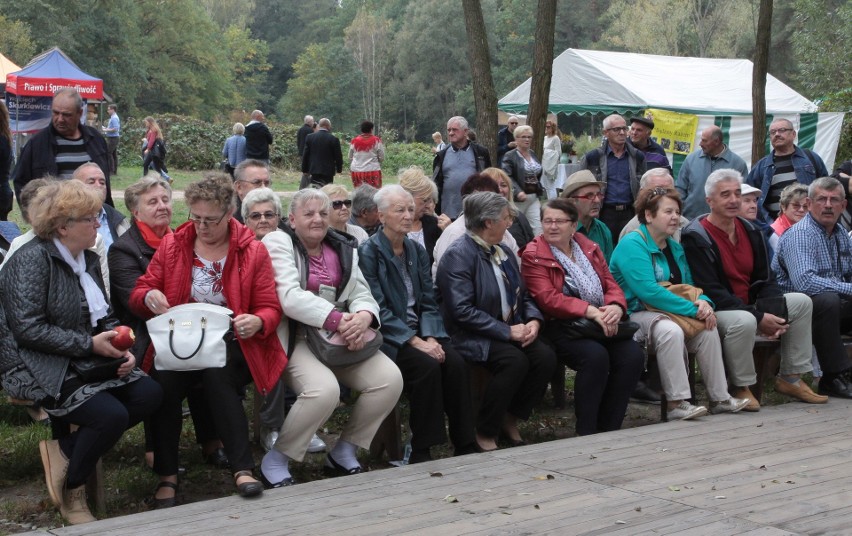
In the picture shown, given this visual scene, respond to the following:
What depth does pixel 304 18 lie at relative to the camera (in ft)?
287

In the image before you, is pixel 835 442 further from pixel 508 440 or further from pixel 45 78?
pixel 45 78

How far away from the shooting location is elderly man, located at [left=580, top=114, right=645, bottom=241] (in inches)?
343

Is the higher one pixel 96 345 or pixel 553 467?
pixel 96 345

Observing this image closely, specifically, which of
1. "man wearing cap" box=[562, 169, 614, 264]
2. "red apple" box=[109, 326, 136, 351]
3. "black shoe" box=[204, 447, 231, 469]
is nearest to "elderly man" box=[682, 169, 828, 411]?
"man wearing cap" box=[562, 169, 614, 264]

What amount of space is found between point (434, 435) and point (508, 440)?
764 millimetres

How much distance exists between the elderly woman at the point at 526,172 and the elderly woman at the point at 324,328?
4.95m

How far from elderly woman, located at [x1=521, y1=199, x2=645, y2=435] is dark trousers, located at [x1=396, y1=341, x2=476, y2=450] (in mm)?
766

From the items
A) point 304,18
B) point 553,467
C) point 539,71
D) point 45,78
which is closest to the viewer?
point 553,467

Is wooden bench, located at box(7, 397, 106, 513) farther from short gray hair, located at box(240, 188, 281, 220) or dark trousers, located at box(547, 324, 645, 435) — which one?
dark trousers, located at box(547, 324, 645, 435)

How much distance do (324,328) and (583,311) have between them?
1684 mm

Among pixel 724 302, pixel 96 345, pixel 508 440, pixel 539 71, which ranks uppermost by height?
pixel 539 71

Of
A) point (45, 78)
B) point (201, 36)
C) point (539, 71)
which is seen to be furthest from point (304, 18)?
point (539, 71)

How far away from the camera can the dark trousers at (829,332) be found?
6801 millimetres

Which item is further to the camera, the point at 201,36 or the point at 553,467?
the point at 201,36
